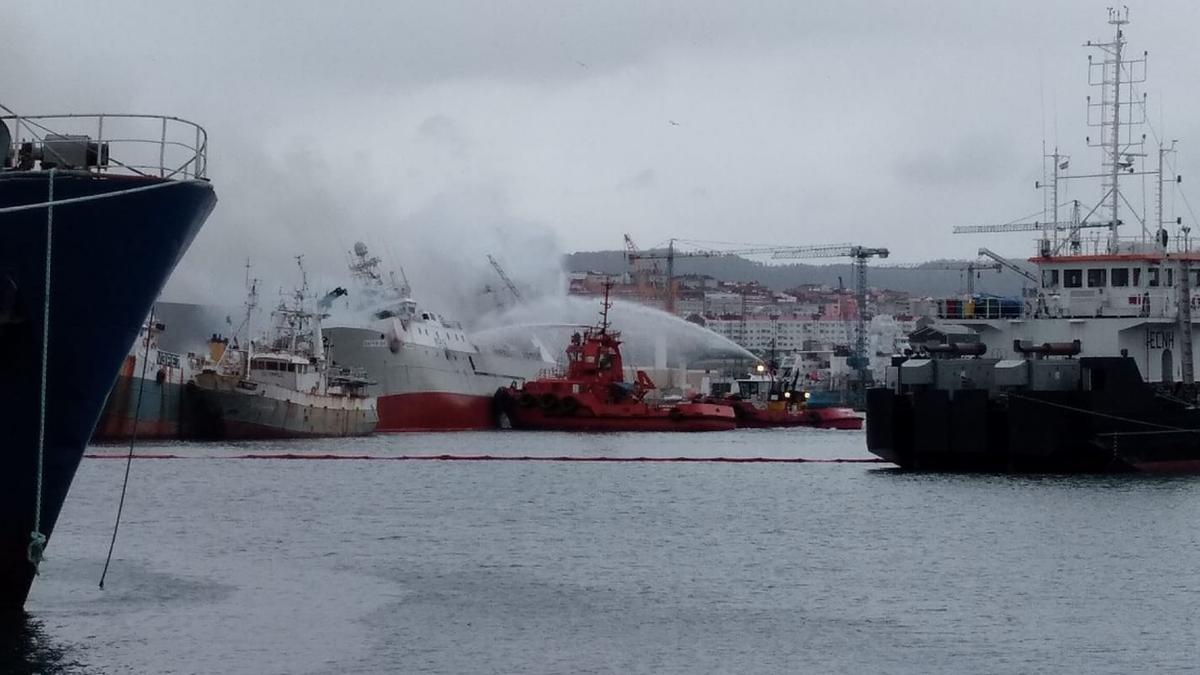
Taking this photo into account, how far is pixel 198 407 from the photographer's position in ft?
266

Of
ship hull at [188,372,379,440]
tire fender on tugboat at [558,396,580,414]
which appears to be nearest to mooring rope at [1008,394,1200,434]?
ship hull at [188,372,379,440]

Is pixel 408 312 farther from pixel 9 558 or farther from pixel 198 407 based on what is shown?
pixel 9 558

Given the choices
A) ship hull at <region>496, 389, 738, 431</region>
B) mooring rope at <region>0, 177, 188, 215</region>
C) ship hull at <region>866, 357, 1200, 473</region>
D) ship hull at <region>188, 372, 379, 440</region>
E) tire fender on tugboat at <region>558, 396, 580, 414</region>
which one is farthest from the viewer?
ship hull at <region>496, 389, 738, 431</region>

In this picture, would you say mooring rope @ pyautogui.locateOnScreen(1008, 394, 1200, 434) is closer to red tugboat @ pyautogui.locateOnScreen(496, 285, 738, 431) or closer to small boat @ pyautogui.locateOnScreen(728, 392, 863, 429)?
red tugboat @ pyautogui.locateOnScreen(496, 285, 738, 431)

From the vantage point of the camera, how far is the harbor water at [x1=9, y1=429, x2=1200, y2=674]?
2370 centimetres

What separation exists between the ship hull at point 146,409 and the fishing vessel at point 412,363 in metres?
17.8

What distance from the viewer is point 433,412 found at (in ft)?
343

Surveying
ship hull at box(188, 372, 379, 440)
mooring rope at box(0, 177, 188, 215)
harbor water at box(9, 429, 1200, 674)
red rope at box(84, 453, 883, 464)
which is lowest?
harbor water at box(9, 429, 1200, 674)

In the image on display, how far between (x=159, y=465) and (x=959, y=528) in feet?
101

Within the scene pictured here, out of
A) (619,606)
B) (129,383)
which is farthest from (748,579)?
(129,383)

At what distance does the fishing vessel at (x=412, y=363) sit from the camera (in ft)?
330

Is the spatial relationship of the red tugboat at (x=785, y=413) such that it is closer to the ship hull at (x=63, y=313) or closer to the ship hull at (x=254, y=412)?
the ship hull at (x=254, y=412)

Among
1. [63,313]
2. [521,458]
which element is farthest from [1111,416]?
[63,313]

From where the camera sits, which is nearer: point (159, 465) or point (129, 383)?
point (159, 465)
